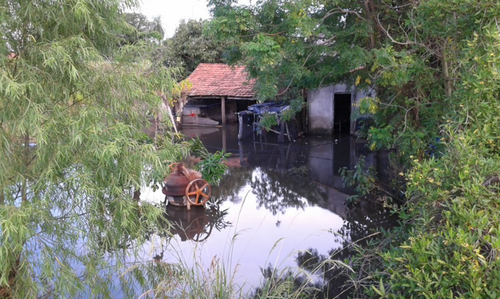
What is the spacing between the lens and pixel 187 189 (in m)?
9.76

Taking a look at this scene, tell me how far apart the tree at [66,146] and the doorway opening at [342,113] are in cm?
1743

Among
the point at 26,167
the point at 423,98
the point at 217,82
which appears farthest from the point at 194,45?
the point at 26,167

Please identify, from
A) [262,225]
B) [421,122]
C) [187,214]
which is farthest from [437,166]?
[187,214]

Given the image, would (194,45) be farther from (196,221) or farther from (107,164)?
(107,164)

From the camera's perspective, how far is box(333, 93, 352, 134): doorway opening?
21406mm

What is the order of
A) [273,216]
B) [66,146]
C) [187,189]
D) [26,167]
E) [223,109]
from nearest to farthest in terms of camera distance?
[66,146]
[26,167]
[273,216]
[187,189]
[223,109]

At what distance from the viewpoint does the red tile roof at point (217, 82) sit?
23.1 m

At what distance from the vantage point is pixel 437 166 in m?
3.96

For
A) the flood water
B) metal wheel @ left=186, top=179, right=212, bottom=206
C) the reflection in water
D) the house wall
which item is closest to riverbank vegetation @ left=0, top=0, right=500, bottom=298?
the flood water

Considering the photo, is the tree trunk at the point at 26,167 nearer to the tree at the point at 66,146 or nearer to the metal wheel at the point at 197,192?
the tree at the point at 66,146

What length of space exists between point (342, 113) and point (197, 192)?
1349 cm

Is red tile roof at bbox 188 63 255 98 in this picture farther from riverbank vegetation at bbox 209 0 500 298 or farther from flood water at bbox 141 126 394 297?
riverbank vegetation at bbox 209 0 500 298

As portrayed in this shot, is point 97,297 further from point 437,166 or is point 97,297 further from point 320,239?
point 320,239

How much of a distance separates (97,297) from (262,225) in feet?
15.7
